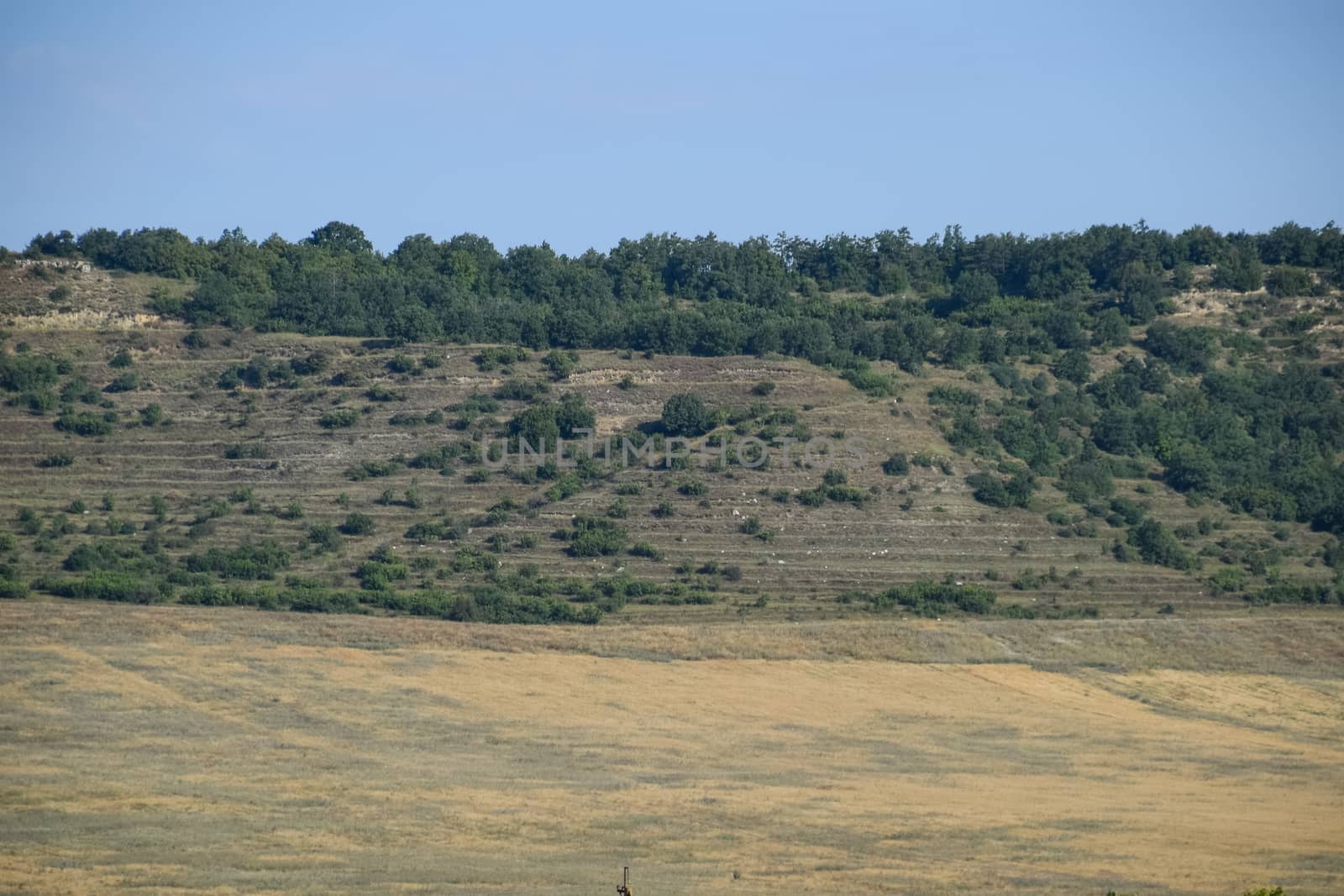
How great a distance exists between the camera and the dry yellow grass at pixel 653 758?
1282 inches

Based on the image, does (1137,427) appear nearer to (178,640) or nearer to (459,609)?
(459,609)

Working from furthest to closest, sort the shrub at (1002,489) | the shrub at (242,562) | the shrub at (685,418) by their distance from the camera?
1. the shrub at (685,418)
2. the shrub at (1002,489)
3. the shrub at (242,562)

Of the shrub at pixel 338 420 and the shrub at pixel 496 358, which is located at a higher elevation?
the shrub at pixel 496 358

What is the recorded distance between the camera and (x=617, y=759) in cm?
4178

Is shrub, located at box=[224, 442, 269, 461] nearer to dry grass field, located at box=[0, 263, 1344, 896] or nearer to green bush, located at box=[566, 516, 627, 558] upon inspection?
dry grass field, located at box=[0, 263, 1344, 896]

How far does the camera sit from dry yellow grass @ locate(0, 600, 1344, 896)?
3256cm

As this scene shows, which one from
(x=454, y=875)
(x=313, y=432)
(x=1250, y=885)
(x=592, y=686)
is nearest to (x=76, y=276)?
(x=313, y=432)

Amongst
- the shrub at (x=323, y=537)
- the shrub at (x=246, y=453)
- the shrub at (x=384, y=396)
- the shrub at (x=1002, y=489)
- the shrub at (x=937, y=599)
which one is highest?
the shrub at (x=384, y=396)

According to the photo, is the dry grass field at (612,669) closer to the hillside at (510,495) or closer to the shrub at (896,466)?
the hillside at (510,495)

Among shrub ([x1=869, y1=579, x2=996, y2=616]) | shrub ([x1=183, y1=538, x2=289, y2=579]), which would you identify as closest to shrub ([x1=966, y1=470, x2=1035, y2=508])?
shrub ([x1=869, y1=579, x2=996, y2=616])

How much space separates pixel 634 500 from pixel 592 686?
21430 millimetres

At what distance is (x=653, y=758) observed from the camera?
4209 cm

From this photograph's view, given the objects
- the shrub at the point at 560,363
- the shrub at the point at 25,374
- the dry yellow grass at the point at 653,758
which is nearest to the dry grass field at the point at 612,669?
the dry yellow grass at the point at 653,758

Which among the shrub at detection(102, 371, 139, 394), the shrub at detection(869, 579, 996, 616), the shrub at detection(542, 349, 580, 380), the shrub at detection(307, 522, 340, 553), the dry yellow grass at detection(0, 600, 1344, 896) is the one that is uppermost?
the shrub at detection(542, 349, 580, 380)
